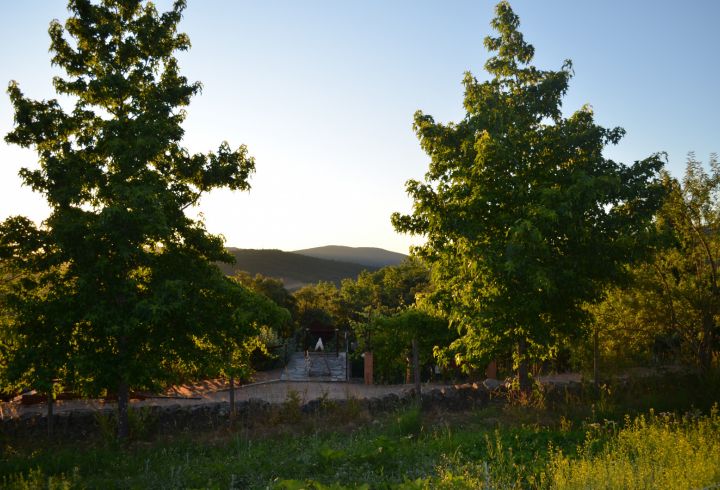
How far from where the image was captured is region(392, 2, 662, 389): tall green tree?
1269 cm

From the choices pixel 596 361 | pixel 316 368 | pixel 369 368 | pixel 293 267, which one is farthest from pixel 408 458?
pixel 293 267

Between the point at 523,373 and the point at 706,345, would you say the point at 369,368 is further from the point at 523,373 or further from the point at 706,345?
the point at 706,345

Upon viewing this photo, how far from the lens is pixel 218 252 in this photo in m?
13.6

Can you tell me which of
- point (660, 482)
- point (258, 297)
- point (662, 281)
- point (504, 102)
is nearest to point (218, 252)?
point (258, 297)

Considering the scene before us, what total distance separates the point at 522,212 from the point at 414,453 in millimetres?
6568

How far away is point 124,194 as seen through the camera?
11273mm

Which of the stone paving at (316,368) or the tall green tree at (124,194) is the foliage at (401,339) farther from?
the tall green tree at (124,194)

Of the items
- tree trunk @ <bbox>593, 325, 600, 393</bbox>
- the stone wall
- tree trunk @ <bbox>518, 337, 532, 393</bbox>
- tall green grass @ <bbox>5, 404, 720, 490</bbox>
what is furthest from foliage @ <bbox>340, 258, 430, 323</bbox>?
tall green grass @ <bbox>5, 404, 720, 490</bbox>

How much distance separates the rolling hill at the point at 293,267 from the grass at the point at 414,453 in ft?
329

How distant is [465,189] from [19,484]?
11193 millimetres

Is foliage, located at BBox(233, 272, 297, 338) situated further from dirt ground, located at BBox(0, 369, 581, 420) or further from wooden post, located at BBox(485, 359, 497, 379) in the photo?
wooden post, located at BBox(485, 359, 497, 379)

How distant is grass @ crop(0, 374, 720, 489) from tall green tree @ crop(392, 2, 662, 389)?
2.33 metres

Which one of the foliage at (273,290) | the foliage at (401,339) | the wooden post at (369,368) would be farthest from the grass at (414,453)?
the foliage at (273,290)

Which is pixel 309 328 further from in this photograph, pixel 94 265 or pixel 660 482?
pixel 660 482
